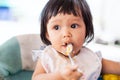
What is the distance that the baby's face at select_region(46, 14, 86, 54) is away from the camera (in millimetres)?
691

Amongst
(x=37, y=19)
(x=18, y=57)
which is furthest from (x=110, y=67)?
(x=37, y=19)

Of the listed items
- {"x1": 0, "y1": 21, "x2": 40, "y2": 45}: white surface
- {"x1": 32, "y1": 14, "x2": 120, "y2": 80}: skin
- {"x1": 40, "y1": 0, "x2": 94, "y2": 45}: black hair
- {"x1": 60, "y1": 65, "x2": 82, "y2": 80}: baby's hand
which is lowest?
{"x1": 60, "y1": 65, "x2": 82, "y2": 80}: baby's hand

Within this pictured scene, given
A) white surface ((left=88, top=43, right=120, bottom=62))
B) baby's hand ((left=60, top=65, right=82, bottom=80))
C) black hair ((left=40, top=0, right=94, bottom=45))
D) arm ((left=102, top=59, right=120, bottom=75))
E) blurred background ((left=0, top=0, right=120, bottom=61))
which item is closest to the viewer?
baby's hand ((left=60, top=65, right=82, bottom=80))

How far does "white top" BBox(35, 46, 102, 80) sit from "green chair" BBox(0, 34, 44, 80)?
0.59 feet

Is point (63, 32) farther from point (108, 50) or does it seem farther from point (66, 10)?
point (108, 50)

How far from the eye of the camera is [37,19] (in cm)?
138

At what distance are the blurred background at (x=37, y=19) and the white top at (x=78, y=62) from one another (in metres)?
0.34

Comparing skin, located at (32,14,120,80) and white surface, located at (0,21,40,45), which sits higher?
skin, located at (32,14,120,80)

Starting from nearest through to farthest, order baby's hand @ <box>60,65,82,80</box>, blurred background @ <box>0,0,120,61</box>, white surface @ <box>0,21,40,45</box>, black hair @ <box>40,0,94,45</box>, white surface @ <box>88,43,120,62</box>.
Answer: baby's hand @ <box>60,65,82,80</box>, black hair @ <box>40,0,94,45</box>, white surface @ <box>88,43,120,62</box>, blurred background @ <box>0,0,120,61</box>, white surface @ <box>0,21,40,45</box>

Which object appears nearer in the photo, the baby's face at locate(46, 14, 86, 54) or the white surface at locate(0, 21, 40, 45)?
the baby's face at locate(46, 14, 86, 54)

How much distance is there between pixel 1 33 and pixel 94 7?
0.55 metres

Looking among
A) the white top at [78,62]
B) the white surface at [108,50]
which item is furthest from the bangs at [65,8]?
the white surface at [108,50]

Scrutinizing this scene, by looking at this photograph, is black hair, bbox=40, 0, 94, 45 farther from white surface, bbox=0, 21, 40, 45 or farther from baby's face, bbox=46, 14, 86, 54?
white surface, bbox=0, 21, 40, 45

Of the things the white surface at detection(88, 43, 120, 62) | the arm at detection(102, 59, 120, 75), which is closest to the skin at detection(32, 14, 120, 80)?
the arm at detection(102, 59, 120, 75)
